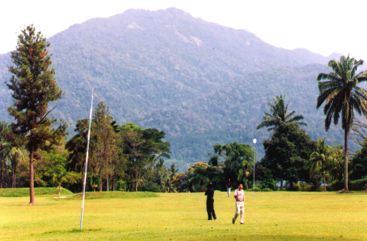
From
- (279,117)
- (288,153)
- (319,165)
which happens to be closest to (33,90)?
(319,165)

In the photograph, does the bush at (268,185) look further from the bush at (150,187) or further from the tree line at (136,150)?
the bush at (150,187)

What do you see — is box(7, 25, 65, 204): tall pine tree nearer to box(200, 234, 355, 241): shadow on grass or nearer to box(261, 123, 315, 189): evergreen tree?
box(200, 234, 355, 241): shadow on grass

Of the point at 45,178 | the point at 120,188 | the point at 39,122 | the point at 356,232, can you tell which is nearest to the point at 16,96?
the point at 39,122

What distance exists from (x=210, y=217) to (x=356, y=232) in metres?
11.0

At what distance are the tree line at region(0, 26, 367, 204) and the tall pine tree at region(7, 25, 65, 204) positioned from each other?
11cm

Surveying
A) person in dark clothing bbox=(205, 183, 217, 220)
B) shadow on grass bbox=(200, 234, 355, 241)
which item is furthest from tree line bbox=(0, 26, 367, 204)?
shadow on grass bbox=(200, 234, 355, 241)

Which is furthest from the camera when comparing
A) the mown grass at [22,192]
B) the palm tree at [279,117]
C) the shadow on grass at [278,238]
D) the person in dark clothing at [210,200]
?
the palm tree at [279,117]

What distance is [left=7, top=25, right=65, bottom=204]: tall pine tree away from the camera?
6550 centimetres

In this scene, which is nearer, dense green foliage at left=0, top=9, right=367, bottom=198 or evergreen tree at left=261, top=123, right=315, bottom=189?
dense green foliage at left=0, top=9, right=367, bottom=198

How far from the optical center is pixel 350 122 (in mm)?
78875

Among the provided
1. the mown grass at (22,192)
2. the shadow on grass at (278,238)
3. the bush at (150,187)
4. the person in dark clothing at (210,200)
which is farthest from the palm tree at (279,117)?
the shadow on grass at (278,238)

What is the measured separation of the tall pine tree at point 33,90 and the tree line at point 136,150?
0.36 ft

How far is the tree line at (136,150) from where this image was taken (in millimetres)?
66625

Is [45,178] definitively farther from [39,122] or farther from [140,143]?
[39,122]
